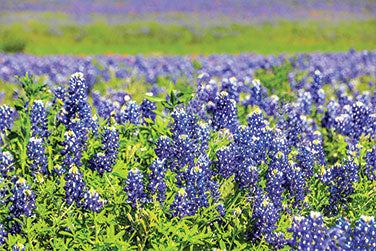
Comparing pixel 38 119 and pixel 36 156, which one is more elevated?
pixel 38 119

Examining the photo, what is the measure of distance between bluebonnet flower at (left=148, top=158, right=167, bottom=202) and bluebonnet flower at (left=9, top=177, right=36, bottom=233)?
839 millimetres

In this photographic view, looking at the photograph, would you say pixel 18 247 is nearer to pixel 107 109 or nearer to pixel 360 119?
pixel 107 109

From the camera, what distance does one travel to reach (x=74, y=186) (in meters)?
2.95

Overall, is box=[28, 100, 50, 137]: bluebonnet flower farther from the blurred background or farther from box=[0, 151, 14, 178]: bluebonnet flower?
the blurred background

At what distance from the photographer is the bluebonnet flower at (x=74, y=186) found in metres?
2.95

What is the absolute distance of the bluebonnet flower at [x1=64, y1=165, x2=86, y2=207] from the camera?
2.95m

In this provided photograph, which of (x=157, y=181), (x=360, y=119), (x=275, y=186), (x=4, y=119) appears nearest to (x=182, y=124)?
(x=157, y=181)

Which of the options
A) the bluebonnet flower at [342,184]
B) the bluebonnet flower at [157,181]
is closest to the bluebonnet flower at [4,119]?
the bluebonnet flower at [157,181]

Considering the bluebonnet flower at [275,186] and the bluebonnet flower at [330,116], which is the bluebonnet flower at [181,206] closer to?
the bluebonnet flower at [275,186]

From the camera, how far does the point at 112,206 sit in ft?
9.95

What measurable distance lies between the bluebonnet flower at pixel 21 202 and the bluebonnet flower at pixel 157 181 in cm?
84

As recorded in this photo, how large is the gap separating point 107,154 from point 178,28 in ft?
74.5

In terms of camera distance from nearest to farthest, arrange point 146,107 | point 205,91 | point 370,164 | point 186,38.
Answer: point 370,164, point 146,107, point 205,91, point 186,38

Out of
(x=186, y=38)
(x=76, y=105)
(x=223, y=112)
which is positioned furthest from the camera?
(x=186, y=38)
